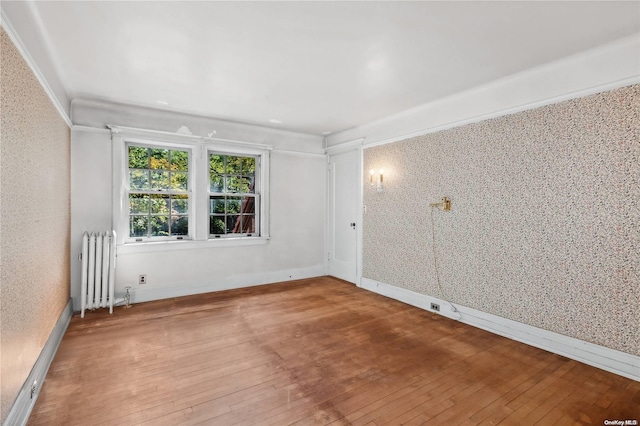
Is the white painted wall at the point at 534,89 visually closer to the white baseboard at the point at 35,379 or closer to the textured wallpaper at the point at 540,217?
the textured wallpaper at the point at 540,217

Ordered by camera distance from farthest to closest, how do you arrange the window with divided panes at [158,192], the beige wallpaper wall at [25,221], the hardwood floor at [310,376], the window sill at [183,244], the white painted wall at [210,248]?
the window with divided panes at [158,192], the window sill at [183,244], the white painted wall at [210,248], the hardwood floor at [310,376], the beige wallpaper wall at [25,221]

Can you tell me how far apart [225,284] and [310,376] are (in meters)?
2.82

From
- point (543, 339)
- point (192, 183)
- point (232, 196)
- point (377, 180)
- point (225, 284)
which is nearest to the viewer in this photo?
point (543, 339)

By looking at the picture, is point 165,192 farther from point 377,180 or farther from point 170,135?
point 377,180

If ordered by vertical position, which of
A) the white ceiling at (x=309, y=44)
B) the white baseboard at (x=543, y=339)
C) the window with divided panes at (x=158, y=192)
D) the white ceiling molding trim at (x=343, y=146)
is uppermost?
the white ceiling at (x=309, y=44)

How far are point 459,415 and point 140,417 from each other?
79.8 inches

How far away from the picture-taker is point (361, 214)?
16.6 ft

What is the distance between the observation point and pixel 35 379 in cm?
212

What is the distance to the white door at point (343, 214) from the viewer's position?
5.28 m

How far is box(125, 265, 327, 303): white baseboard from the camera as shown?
4242 millimetres

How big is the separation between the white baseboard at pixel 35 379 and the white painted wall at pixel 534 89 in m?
4.40

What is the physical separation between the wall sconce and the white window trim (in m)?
1.74

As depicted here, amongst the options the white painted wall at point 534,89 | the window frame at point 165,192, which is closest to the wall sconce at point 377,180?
the white painted wall at point 534,89

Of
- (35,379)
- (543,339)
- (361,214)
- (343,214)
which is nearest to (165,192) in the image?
(35,379)
